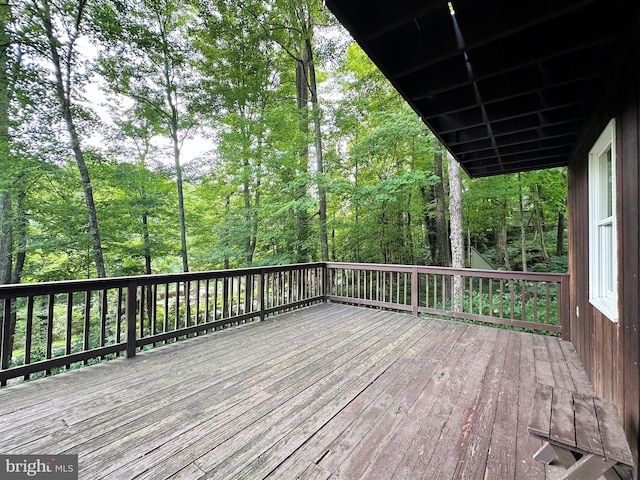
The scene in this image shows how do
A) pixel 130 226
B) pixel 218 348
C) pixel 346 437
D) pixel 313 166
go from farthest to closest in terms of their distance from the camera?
pixel 313 166, pixel 130 226, pixel 218 348, pixel 346 437

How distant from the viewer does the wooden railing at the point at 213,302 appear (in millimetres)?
2467

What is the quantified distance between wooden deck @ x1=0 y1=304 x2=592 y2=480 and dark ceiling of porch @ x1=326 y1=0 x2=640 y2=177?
7.84 ft

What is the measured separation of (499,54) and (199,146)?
8.35m

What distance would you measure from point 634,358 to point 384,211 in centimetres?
747

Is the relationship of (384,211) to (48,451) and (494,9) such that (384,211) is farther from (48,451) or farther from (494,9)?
(48,451)

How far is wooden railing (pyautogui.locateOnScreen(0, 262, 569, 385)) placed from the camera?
2467 mm

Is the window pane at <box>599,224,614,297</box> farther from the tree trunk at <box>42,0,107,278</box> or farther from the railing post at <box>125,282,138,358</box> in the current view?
the tree trunk at <box>42,0,107,278</box>

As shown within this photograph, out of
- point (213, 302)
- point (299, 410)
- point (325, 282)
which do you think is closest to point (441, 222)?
point (325, 282)

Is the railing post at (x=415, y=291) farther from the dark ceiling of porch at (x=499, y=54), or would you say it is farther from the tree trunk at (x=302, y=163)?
the tree trunk at (x=302, y=163)

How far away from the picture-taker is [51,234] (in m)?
6.19

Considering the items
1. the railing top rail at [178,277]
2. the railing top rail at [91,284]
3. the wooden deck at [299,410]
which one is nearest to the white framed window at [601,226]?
the wooden deck at [299,410]

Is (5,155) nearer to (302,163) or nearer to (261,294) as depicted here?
(261,294)

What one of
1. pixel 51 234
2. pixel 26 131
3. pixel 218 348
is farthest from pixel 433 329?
pixel 26 131

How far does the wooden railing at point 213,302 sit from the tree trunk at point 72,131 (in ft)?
5.62
